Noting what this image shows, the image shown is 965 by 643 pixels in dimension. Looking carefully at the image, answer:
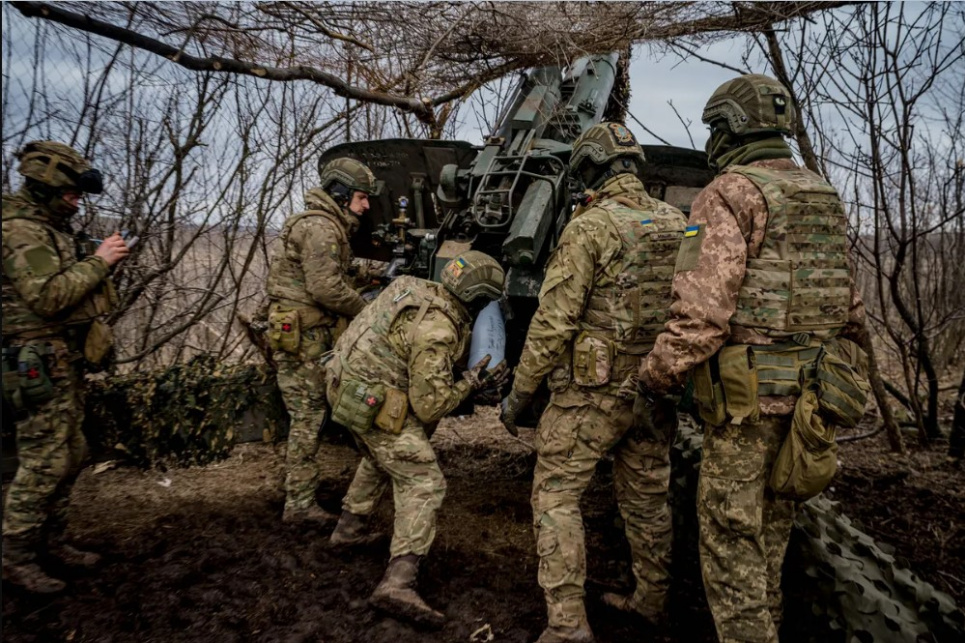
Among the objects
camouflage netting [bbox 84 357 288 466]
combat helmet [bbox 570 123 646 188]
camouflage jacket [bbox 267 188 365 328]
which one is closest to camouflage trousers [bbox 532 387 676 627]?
combat helmet [bbox 570 123 646 188]

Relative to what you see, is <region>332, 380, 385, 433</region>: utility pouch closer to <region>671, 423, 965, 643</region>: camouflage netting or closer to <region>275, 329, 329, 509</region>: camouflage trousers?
<region>275, 329, 329, 509</region>: camouflage trousers

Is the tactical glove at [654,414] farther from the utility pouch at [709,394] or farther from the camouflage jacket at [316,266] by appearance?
the camouflage jacket at [316,266]

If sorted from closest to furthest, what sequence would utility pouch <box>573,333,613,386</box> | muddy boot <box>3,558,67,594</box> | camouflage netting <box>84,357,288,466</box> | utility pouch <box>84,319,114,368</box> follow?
utility pouch <box>573,333,613,386</box>, muddy boot <box>3,558,67,594</box>, utility pouch <box>84,319,114,368</box>, camouflage netting <box>84,357,288,466</box>

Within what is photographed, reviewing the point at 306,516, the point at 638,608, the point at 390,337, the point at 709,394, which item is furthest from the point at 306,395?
the point at 709,394

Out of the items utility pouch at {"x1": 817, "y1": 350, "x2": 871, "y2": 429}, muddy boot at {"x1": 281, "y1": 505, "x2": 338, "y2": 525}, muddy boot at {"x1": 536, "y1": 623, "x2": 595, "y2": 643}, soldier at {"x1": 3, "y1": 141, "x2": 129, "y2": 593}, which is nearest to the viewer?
utility pouch at {"x1": 817, "y1": 350, "x2": 871, "y2": 429}

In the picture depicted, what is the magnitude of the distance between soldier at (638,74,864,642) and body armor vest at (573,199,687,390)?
1.51ft

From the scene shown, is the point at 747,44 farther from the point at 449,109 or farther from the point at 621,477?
the point at 621,477

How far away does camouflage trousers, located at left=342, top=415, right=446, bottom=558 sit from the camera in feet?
10.7

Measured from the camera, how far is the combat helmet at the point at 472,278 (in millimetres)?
3469

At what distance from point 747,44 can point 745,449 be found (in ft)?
12.0

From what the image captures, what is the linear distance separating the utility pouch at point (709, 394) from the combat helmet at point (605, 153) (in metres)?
1.21

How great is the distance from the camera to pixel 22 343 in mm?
3346

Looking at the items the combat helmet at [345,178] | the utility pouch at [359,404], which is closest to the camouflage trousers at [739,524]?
the utility pouch at [359,404]

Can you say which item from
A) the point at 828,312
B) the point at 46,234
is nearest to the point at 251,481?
the point at 46,234
